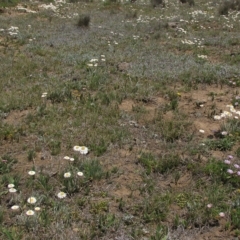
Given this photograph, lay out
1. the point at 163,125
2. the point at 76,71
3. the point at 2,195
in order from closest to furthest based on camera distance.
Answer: the point at 2,195 → the point at 163,125 → the point at 76,71

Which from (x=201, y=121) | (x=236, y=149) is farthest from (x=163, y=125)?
(x=236, y=149)

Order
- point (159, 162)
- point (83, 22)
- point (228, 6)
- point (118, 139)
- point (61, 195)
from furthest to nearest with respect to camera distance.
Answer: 1. point (228, 6)
2. point (83, 22)
3. point (118, 139)
4. point (159, 162)
5. point (61, 195)

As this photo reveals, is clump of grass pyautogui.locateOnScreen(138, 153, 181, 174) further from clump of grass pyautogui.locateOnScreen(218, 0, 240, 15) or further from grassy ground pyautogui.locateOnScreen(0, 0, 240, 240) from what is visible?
clump of grass pyautogui.locateOnScreen(218, 0, 240, 15)

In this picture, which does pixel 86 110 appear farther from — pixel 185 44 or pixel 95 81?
pixel 185 44

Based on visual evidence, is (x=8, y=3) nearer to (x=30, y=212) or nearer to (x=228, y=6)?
(x=228, y=6)

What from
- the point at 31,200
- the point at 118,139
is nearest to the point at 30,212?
the point at 31,200

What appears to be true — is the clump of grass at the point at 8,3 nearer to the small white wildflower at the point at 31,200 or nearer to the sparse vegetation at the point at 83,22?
the sparse vegetation at the point at 83,22

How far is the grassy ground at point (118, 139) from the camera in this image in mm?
4598

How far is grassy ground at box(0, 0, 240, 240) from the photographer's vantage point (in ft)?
15.1

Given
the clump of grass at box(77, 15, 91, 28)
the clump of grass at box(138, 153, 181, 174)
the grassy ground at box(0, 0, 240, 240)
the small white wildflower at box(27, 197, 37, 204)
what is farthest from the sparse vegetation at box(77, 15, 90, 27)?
the small white wildflower at box(27, 197, 37, 204)

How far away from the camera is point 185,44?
13477 mm

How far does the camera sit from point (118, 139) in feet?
21.3

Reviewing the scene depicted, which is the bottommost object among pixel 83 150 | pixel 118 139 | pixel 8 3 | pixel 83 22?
pixel 8 3

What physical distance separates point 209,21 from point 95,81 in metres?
11.4
